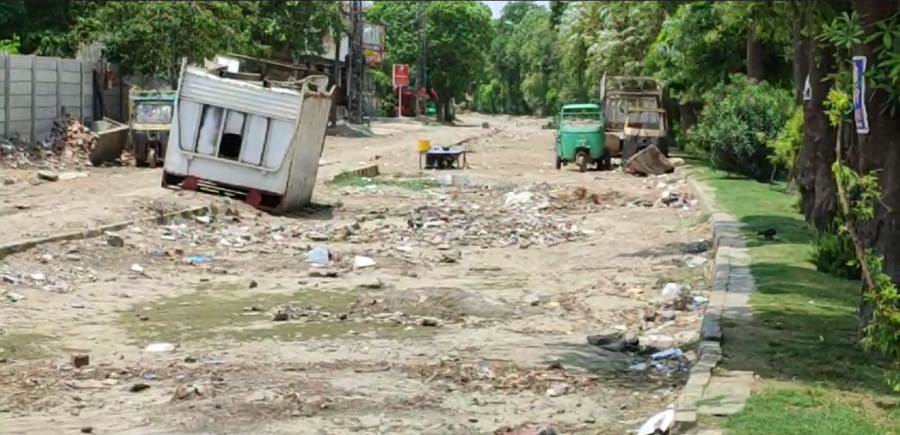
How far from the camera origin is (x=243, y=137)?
20344 millimetres

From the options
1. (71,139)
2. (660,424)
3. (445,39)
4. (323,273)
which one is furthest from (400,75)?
(660,424)

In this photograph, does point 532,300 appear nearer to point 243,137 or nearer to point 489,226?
point 489,226

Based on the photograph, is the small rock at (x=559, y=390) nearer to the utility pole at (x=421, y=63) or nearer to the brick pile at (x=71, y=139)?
the brick pile at (x=71, y=139)

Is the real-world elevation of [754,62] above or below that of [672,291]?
above

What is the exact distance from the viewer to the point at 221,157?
2081 cm

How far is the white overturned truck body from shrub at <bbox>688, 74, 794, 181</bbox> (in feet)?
32.2

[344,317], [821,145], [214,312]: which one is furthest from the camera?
[821,145]

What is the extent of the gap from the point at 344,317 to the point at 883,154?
5.20 metres

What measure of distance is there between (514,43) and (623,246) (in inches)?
3871

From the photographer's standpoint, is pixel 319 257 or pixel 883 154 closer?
pixel 883 154

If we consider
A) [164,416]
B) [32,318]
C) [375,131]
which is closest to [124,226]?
[32,318]

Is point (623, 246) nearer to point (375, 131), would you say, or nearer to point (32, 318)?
point (32, 318)

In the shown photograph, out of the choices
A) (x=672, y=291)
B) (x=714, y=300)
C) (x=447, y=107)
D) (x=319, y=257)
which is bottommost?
(x=447, y=107)

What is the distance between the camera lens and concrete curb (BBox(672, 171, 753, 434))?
283 inches
